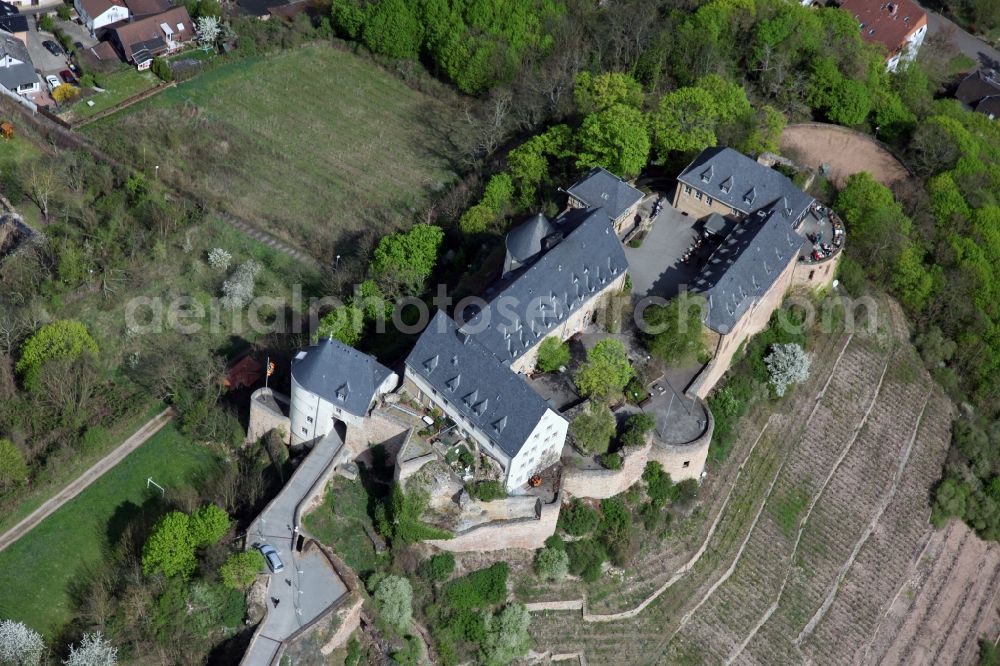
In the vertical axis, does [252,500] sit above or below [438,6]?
below

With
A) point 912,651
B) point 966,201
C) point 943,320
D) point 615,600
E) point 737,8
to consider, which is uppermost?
point 737,8

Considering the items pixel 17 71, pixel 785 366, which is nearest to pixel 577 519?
pixel 785 366

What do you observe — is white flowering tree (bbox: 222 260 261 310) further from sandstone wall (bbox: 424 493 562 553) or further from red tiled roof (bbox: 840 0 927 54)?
red tiled roof (bbox: 840 0 927 54)

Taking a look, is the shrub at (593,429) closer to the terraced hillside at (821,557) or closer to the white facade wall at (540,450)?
the white facade wall at (540,450)

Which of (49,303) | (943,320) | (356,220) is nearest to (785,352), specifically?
(943,320)

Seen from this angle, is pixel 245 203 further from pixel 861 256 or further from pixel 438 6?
pixel 861 256

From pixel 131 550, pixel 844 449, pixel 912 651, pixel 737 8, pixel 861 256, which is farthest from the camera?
pixel 737 8

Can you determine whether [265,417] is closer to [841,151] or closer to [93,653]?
[93,653]
